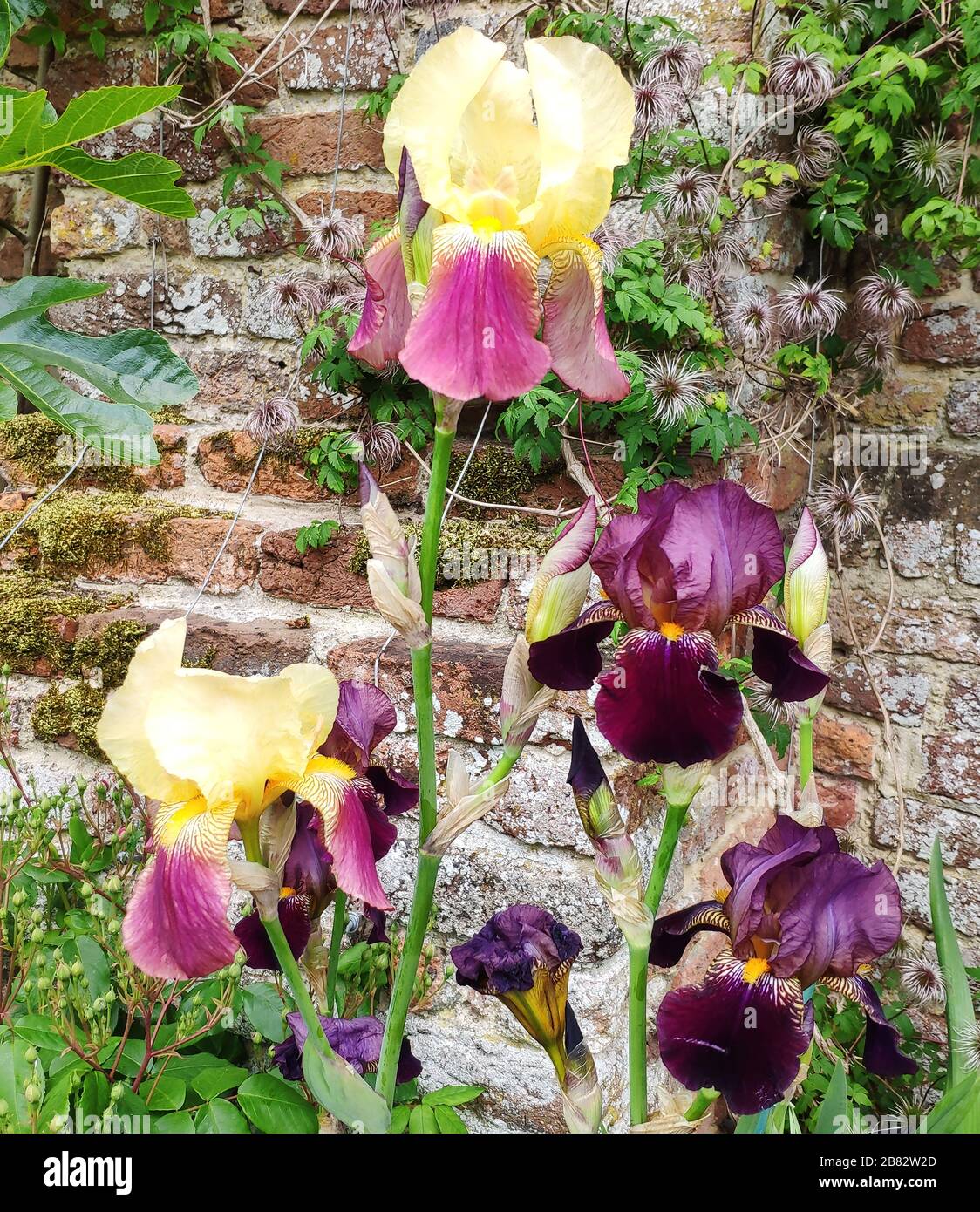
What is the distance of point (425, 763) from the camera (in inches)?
22.2

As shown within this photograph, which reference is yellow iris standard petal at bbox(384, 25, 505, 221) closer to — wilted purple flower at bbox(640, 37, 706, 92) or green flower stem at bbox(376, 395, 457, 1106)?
green flower stem at bbox(376, 395, 457, 1106)

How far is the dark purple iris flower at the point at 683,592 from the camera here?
522mm

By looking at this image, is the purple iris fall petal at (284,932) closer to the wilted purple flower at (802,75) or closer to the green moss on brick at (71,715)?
the green moss on brick at (71,715)

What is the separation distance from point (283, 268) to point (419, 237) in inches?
45.5

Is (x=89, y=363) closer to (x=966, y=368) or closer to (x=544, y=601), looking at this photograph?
(x=544, y=601)

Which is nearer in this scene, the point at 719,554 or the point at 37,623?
the point at 719,554

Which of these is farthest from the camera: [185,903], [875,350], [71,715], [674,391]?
[875,350]

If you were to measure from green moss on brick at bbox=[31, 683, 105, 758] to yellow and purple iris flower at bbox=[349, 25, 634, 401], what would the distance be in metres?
1.20

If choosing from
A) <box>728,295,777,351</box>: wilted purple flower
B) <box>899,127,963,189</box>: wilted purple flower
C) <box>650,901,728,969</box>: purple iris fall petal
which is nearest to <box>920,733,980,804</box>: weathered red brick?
<box>728,295,777,351</box>: wilted purple flower

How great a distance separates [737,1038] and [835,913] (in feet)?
0.32

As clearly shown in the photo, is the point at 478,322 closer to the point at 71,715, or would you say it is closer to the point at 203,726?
the point at 203,726

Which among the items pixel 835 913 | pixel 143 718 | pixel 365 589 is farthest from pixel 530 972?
pixel 365 589

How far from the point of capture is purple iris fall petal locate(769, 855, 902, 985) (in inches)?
20.4

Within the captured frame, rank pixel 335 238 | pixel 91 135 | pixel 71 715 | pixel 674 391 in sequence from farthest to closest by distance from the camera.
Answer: pixel 71 715, pixel 335 238, pixel 674 391, pixel 91 135
